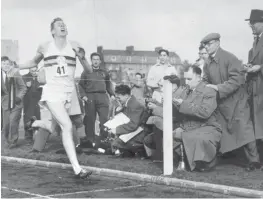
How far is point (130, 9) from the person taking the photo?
30.7 feet

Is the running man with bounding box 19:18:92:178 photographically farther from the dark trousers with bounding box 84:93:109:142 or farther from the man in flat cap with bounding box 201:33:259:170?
the dark trousers with bounding box 84:93:109:142

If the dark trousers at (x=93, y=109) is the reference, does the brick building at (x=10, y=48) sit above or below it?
above

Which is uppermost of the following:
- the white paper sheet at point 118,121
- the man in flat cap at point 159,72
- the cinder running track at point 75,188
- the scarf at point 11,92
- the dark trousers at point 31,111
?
the man in flat cap at point 159,72

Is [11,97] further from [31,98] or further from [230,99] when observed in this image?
[230,99]

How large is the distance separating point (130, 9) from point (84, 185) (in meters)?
3.46

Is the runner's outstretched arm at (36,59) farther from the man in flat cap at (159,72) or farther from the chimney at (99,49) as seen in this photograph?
the chimney at (99,49)

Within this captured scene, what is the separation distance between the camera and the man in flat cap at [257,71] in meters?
7.91

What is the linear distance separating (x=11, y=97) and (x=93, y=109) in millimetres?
1843

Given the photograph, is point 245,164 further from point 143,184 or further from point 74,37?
point 74,37

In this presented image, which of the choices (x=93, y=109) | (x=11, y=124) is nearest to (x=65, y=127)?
(x=93, y=109)

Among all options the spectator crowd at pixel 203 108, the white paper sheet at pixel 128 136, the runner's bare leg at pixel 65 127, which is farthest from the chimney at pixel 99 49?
the runner's bare leg at pixel 65 127

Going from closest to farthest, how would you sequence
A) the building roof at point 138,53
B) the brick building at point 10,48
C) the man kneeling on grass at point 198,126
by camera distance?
the man kneeling on grass at point 198,126 → the building roof at point 138,53 → the brick building at point 10,48

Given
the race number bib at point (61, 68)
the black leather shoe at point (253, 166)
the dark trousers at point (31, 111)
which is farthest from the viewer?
the dark trousers at point (31, 111)

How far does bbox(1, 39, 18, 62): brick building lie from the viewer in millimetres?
11159
